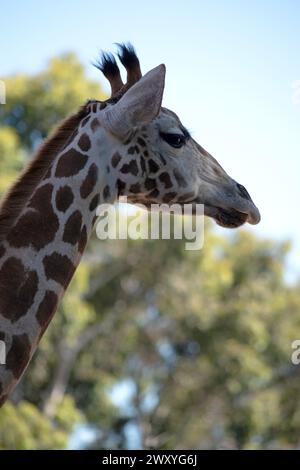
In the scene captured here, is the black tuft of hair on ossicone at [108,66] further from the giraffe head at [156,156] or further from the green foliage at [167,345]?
the green foliage at [167,345]

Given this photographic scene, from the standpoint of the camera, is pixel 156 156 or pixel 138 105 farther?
pixel 156 156

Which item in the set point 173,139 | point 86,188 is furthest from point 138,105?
point 86,188

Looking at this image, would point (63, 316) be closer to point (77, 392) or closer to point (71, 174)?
→ point (77, 392)

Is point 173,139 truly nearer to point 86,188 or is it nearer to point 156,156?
point 156,156

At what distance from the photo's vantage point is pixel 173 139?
6926 millimetres

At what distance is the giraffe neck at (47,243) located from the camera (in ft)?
19.8

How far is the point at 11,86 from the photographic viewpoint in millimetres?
34156

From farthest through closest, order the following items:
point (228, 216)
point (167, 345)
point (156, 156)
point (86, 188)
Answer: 1. point (167, 345)
2. point (228, 216)
3. point (156, 156)
4. point (86, 188)

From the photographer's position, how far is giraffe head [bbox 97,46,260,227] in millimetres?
6730

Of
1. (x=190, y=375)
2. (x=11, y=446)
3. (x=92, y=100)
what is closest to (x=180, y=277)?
(x=190, y=375)

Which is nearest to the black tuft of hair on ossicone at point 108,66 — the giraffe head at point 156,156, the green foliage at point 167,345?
the giraffe head at point 156,156

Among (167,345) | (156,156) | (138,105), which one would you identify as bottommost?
(167,345)

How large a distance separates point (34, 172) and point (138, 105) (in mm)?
769

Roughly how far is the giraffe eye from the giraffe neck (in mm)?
430
